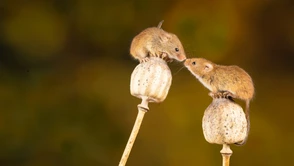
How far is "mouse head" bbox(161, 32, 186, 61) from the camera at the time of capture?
1.35 meters

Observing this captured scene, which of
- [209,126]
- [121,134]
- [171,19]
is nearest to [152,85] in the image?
[209,126]

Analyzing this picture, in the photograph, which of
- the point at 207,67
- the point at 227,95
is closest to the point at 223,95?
the point at 227,95

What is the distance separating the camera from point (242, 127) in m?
1.21

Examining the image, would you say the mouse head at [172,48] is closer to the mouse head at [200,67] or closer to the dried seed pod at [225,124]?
the mouse head at [200,67]

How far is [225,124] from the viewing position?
1.18m

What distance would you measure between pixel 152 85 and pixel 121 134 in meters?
1.14

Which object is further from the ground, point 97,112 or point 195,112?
point 195,112

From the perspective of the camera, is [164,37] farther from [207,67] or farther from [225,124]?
[225,124]

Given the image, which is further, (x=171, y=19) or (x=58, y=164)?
(x=171, y=19)

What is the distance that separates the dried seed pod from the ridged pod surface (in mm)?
142

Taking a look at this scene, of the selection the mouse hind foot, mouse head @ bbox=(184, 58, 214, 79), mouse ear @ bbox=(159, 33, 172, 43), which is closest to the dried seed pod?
the mouse hind foot

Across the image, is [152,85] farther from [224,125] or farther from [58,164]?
[58,164]

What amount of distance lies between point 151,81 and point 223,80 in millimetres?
230

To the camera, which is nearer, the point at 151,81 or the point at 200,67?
the point at 151,81
